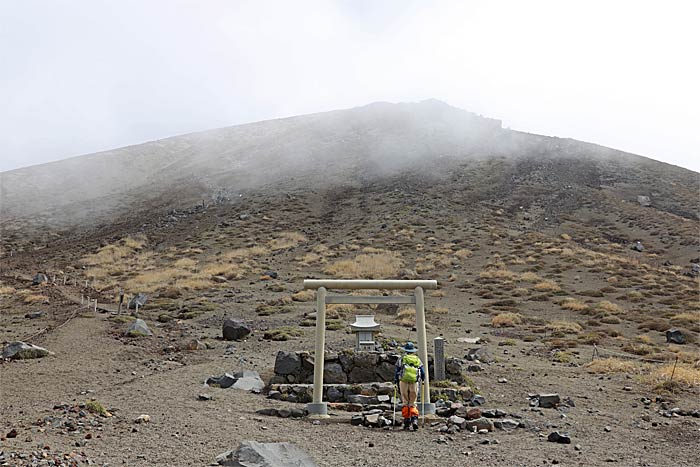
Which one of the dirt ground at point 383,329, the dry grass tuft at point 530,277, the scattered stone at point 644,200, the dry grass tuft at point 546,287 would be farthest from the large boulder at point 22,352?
the scattered stone at point 644,200

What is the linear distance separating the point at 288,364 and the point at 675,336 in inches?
670

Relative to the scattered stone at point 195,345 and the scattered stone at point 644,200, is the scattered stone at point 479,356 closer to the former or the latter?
the scattered stone at point 195,345

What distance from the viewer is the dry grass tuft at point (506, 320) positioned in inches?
998

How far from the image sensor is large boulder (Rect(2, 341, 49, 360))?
15094 mm

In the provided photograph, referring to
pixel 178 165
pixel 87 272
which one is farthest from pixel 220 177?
pixel 87 272

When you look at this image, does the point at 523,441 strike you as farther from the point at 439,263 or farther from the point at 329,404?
the point at 439,263

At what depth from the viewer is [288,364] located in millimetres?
Answer: 13445

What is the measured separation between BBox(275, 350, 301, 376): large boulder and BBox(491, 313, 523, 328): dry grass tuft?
46.0 feet

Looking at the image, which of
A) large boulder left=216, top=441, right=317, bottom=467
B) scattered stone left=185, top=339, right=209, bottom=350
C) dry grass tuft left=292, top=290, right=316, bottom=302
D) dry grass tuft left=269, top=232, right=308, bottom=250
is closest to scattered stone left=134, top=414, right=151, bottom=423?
large boulder left=216, top=441, right=317, bottom=467

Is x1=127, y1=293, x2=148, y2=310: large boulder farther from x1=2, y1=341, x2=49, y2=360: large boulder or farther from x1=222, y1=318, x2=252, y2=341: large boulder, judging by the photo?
x1=2, y1=341, x2=49, y2=360: large boulder

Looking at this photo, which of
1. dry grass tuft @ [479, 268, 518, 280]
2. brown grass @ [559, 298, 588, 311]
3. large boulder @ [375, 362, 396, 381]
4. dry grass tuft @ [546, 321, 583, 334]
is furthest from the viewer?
dry grass tuft @ [479, 268, 518, 280]

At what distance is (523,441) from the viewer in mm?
9062

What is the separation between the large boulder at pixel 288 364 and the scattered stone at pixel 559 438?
6.10 m

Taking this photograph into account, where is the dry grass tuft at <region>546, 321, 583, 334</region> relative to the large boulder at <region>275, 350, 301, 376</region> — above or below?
below
